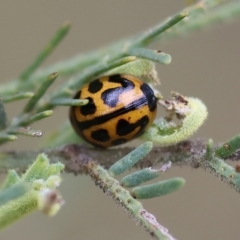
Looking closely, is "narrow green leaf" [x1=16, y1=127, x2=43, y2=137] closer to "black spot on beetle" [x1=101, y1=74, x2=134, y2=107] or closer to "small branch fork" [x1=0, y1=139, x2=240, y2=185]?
"small branch fork" [x1=0, y1=139, x2=240, y2=185]

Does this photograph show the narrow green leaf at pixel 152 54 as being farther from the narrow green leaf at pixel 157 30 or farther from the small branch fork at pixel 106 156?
A: the small branch fork at pixel 106 156

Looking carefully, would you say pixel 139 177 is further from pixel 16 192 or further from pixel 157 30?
pixel 157 30

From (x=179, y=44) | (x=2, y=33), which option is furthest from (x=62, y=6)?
(x=179, y=44)

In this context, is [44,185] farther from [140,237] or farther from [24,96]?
[140,237]

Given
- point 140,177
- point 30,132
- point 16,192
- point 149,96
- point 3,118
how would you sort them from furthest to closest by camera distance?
point 149,96 → point 3,118 → point 30,132 → point 140,177 → point 16,192

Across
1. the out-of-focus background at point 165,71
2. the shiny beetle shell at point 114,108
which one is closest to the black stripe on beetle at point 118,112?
the shiny beetle shell at point 114,108

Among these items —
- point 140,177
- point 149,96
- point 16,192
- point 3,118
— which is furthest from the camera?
point 149,96

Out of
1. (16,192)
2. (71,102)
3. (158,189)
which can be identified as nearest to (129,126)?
(71,102)
